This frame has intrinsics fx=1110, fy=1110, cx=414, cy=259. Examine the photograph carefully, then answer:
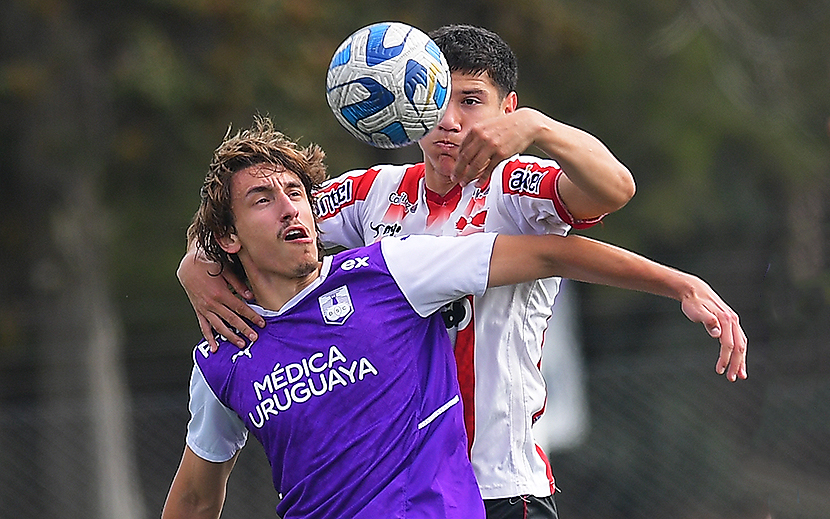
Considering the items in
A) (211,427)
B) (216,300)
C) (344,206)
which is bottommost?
(211,427)

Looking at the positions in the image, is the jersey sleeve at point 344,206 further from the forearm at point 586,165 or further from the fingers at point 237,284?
the forearm at point 586,165

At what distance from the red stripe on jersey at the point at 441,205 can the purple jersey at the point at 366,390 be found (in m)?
0.37

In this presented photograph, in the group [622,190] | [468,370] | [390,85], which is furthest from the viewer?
[468,370]

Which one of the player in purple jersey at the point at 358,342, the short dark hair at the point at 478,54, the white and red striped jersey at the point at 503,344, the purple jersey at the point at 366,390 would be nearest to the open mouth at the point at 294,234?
the player in purple jersey at the point at 358,342

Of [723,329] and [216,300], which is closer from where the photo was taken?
[723,329]

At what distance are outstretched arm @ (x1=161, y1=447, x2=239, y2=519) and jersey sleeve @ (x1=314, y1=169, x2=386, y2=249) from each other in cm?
84

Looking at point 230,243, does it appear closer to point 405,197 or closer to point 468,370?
point 405,197

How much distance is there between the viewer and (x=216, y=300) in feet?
11.2

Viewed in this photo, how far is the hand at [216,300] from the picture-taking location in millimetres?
3297

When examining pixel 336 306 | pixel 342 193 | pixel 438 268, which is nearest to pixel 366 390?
pixel 336 306

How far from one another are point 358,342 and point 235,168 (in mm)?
686

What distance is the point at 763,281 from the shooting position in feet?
38.3

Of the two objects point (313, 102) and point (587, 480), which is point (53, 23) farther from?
point (587, 480)

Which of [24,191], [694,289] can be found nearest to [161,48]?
[24,191]
